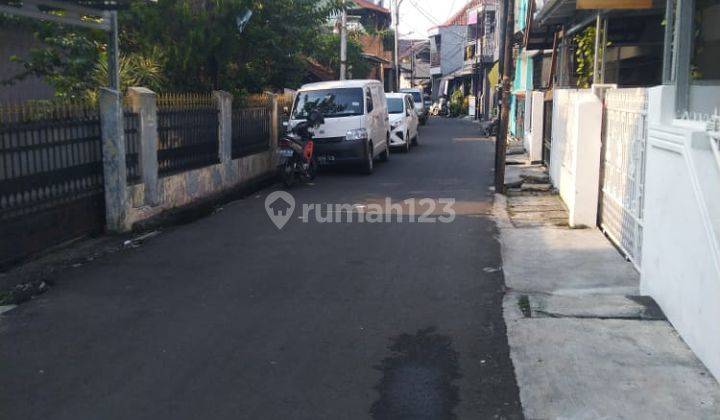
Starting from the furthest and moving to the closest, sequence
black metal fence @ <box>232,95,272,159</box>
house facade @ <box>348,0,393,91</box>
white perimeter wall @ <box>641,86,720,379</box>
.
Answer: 1. house facade @ <box>348,0,393,91</box>
2. black metal fence @ <box>232,95,272,159</box>
3. white perimeter wall @ <box>641,86,720,379</box>

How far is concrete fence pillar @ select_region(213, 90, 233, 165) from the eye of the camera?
13.6m

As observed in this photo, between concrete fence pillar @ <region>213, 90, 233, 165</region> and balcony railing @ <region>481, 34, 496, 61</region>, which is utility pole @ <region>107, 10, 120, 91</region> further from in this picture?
balcony railing @ <region>481, 34, 496, 61</region>

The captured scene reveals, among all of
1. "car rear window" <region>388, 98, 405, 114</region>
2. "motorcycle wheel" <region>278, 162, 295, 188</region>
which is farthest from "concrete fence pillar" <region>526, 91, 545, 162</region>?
"motorcycle wheel" <region>278, 162, 295, 188</region>

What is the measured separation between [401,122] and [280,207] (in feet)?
A: 37.8

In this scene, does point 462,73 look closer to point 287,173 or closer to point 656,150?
point 287,173

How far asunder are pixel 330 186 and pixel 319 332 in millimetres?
9223

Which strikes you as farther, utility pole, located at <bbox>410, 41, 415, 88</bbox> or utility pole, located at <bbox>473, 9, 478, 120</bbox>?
utility pole, located at <bbox>410, 41, 415, 88</bbox>

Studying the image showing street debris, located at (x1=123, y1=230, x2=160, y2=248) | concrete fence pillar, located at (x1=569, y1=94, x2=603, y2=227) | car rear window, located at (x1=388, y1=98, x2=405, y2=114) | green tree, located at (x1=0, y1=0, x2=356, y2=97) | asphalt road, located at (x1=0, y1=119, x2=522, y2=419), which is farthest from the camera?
car rear window, located at (x1=388, y1=98, x2=405, y2=114)

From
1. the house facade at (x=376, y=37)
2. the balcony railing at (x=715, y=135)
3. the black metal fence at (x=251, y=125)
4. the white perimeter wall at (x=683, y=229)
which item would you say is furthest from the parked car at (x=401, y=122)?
the house facade at (x=376, y=37)

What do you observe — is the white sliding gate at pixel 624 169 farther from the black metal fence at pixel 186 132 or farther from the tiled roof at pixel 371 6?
the tiled roof at pixel 371 6

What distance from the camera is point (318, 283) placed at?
7.21 metres

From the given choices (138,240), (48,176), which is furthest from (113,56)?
(138,240)

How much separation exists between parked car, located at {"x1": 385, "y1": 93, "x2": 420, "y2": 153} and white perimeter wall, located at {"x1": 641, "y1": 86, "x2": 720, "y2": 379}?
54.0 ft

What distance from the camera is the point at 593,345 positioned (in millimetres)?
5281
